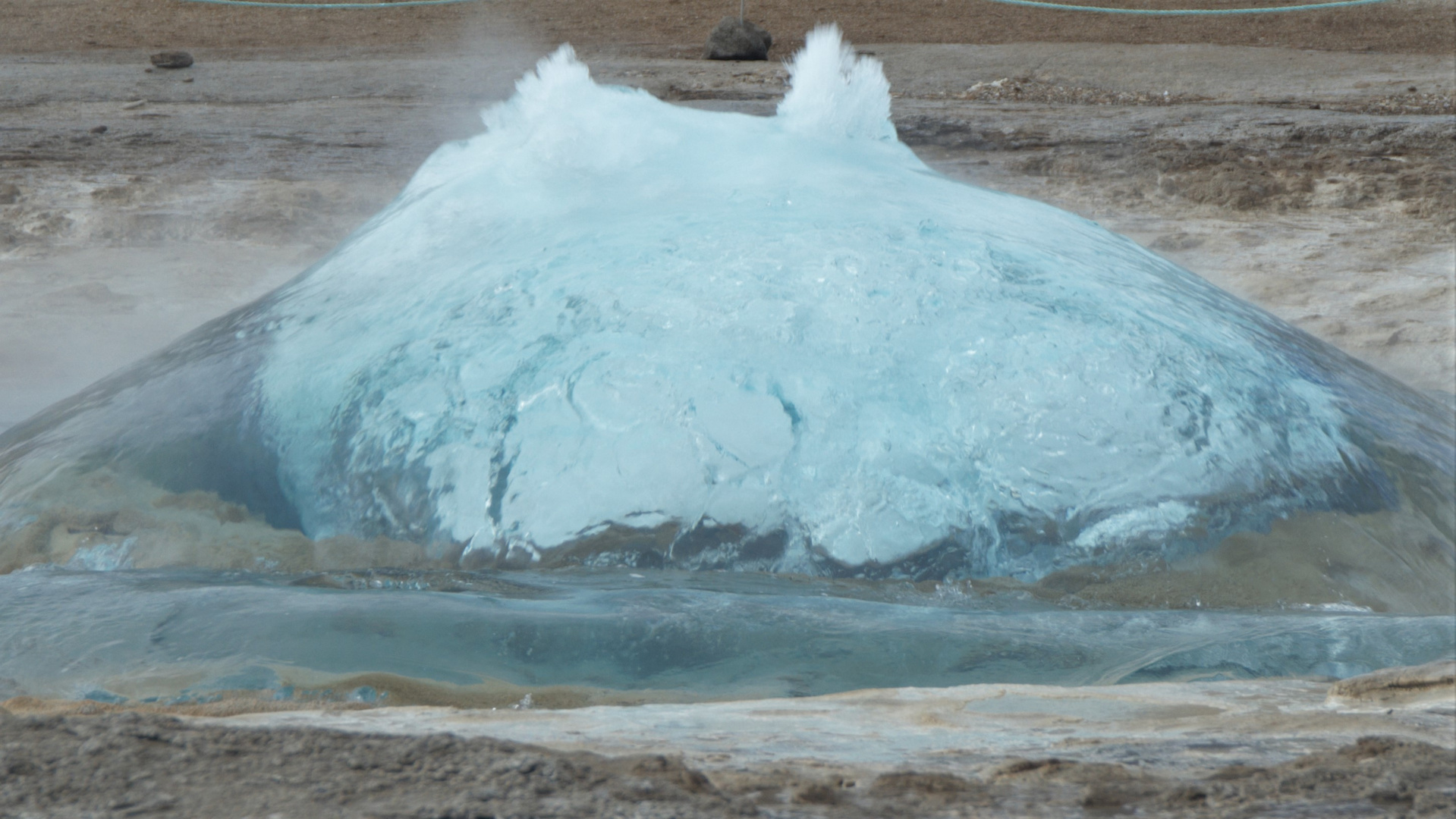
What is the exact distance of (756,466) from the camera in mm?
1731

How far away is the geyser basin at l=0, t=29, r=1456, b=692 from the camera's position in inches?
58.5

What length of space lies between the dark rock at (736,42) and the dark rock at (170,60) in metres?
3.83

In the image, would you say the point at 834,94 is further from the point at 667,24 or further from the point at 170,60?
the point at 667,24

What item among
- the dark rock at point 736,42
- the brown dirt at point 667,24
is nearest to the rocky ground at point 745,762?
the dark rock at point 736,42

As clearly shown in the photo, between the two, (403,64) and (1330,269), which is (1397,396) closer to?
(1330,269)

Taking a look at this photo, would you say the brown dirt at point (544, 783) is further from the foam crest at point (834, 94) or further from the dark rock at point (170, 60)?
the dark rock at point (170, 60)

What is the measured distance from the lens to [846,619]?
1.50 m

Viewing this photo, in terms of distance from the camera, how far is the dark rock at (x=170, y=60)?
848 centimetres

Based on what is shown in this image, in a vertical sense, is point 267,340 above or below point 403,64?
below

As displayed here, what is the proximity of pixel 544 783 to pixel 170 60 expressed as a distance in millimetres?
9027

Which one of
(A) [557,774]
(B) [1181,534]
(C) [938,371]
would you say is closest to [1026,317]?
(C) [938,371]

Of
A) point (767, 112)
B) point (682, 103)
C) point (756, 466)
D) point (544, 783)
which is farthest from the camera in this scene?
point (682, 103)

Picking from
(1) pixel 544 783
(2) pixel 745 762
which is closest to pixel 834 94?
(2) pixel 745 762

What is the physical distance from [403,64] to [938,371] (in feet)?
25.6
